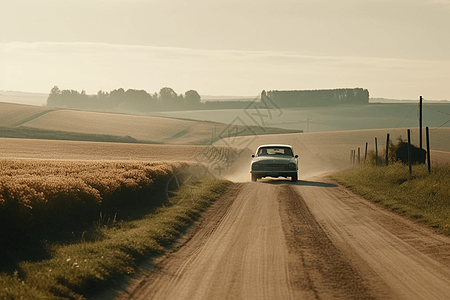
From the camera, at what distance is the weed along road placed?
22.1 ft

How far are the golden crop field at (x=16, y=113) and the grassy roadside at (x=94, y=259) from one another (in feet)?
271

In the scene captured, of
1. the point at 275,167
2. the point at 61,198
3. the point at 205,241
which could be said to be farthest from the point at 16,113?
the point at 205,241

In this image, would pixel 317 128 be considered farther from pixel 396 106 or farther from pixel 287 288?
pixel 287 288

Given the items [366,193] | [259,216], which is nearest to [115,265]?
[259,216]

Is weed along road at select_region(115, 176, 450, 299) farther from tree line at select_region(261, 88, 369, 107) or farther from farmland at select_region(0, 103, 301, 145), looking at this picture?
tree line at select_region(261, 88, 369, 107)

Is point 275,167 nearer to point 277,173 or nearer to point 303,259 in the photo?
point 277,173

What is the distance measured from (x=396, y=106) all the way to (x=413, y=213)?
487ft

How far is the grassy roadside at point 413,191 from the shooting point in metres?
13.4

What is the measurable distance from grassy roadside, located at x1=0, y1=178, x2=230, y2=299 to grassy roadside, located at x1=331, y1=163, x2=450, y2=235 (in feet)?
19.8

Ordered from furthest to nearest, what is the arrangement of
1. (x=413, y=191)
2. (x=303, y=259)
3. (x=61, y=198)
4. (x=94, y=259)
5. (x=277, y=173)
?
(x=277, y=173), (x=413, y=191), (x=61, y=198), (x=303, y=259), (x=94, y=259)

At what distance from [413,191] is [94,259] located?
44.5 feet

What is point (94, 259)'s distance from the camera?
8.01 metres

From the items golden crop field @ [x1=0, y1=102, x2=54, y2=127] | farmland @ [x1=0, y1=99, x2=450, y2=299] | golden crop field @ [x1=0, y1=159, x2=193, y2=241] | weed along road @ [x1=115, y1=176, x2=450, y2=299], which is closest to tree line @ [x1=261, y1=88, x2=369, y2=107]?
golden crop field @ [x1=0, y1=102, x2=54, y2=127]

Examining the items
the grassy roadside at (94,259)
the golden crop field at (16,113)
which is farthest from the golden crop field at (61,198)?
the golden crop field at (16,113)
